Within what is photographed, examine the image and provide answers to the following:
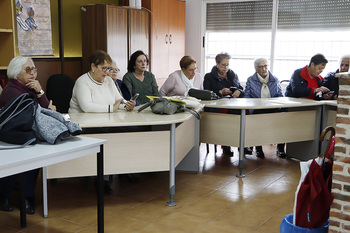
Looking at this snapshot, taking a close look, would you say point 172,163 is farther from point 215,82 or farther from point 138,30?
point 138,30

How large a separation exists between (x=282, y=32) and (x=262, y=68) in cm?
166

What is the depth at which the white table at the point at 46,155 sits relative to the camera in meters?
2.02

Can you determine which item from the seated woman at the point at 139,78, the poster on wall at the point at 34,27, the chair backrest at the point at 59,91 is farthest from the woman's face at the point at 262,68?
the poster on wall at the point at 34,27

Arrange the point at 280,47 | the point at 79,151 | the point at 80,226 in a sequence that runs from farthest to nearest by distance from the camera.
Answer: the point at 280,47 → the point at 80,226 → the point at 79,151

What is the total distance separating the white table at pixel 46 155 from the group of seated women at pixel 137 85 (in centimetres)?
96

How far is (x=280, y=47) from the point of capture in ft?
21.2

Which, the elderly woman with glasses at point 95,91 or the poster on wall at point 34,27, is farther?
the poster on wall at point 34,27

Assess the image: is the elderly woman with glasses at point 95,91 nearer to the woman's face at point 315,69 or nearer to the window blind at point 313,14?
the woman's face at point 315,69

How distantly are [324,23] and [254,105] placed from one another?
2599 millimetres

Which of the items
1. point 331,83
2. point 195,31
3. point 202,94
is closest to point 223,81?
point 202,94

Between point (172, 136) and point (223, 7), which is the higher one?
point (223, 7)

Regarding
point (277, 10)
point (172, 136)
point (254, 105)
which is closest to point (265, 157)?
point (254, 105)

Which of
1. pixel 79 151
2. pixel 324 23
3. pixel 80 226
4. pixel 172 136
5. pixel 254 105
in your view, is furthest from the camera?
pixel 324 23

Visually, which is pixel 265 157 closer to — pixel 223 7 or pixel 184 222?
pixel 184 222
